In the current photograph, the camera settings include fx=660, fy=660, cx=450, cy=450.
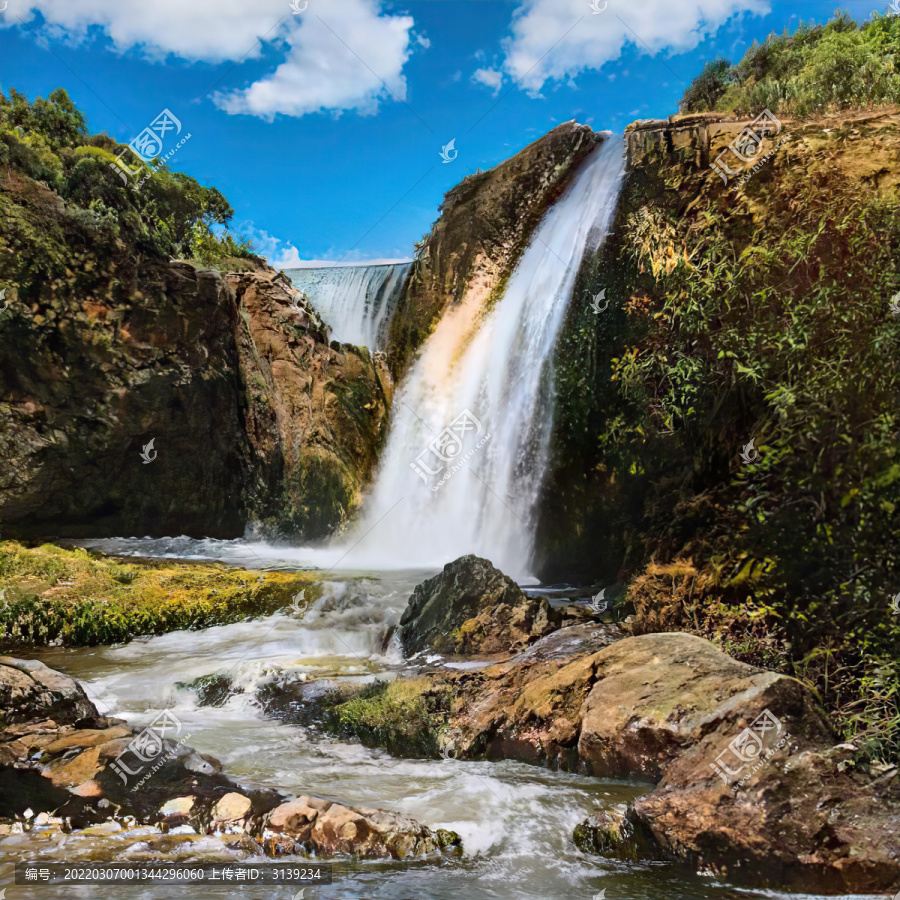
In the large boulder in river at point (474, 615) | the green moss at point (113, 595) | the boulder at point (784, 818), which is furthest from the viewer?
the green moss at point (113, 595)

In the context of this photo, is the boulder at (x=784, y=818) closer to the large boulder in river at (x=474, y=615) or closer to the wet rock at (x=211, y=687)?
the large boulder in river at (x=474, y=615)

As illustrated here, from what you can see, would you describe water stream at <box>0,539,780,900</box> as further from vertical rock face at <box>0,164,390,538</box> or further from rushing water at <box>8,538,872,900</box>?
vertical rock face at <box>0,164,390,538</box>

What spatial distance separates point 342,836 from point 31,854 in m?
1.51

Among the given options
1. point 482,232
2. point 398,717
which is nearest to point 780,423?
point 398,717

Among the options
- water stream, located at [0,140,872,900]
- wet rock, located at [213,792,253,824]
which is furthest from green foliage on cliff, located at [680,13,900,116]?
wet rock, located at [213,792,253,824]

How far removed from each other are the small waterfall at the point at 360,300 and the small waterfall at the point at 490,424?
3.75 meters

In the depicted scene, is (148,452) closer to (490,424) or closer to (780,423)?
(490,424)

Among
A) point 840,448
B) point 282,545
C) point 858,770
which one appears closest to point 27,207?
point 282,545

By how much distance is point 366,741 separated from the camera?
16.8 ft

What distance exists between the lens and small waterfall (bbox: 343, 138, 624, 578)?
1055cm

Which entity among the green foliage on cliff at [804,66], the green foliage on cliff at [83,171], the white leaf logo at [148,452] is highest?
the green foliage on cliff at [804,66]

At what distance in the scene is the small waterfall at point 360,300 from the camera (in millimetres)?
17781

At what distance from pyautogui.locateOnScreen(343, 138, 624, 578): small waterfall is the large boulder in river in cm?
332

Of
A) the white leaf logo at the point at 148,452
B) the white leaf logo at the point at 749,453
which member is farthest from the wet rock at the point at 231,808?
the white leaf logo at the point at 148,452
